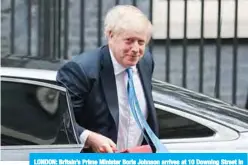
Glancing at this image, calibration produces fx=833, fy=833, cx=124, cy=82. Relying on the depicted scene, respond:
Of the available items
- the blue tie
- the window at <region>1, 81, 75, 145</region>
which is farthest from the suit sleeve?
the blue tie

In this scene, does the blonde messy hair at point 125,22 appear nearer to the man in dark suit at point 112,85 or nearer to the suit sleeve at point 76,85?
the man in dark suit at point 112,85

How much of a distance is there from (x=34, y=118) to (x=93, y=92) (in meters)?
0.41

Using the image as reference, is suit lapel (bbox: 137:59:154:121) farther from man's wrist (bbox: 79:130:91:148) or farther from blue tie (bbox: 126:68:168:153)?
man's wrist (bbox: 79:130:91:148)

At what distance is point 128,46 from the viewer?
3.82 m

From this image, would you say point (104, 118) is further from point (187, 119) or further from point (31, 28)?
point (31, 28)

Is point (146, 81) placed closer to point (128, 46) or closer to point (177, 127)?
point (128, 46)

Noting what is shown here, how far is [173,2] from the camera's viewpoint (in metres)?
9.49

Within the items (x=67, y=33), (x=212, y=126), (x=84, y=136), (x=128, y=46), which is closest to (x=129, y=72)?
(x=128, y=46)

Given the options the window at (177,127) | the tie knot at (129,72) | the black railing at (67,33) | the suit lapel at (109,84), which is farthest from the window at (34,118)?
the black railing at (67,33)

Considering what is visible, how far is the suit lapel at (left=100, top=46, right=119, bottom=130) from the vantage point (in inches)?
154

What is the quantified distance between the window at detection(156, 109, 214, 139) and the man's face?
1.00 m

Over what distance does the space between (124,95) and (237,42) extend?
5.61 meters

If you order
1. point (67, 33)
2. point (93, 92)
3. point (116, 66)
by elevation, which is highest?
point (116, 66)

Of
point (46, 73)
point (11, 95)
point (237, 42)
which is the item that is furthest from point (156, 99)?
point (237, 42)
